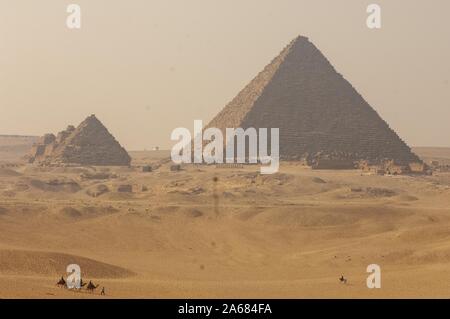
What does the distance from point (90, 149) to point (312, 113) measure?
69.4 ft

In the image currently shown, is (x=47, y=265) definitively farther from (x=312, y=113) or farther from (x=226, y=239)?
(x=312, y=113)

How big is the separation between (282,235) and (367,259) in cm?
735

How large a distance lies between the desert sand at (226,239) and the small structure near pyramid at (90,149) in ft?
57.2

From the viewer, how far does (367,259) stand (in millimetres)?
21766

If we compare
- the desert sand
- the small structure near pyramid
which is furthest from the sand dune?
the small structure near pyramid

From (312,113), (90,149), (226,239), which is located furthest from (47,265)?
(312,113)

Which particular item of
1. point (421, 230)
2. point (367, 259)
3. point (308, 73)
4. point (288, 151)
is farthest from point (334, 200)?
point (308, 73)

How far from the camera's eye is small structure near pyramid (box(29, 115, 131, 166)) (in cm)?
6856

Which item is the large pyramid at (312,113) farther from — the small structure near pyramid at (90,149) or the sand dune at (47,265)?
the sand dune at (47,265)

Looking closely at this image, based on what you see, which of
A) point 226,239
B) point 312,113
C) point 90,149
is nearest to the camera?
point 226,239

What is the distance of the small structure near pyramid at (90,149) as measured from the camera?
225 ft

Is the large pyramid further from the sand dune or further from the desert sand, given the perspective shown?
the sand dune

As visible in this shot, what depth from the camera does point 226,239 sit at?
27.8 meters
